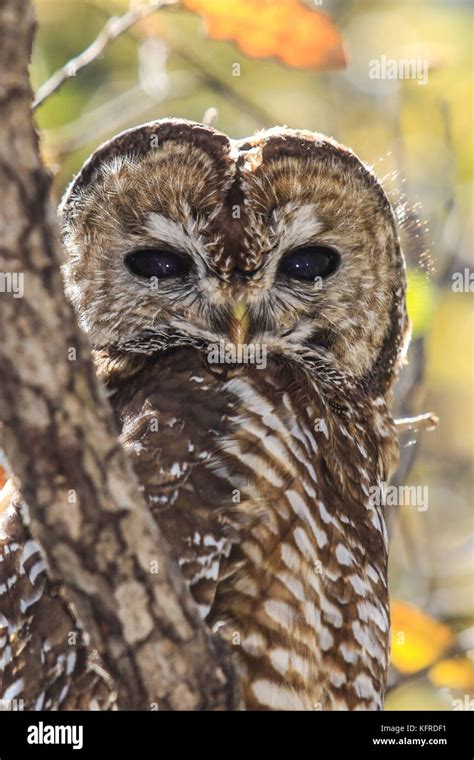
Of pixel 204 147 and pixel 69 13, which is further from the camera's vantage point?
pixel 69 13

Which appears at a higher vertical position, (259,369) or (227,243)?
(227,243)

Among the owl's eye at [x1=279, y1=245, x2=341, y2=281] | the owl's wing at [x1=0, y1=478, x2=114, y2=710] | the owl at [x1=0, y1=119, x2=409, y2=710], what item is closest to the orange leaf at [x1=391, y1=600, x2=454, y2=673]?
the owl at [x1=0, y1=119, x2=409, y2=710]

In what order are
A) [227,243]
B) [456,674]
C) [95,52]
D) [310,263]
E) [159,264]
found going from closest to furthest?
[227,243] → [159,264] → [310,263] → [95,52] → [456,674]

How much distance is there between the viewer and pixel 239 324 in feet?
12.1

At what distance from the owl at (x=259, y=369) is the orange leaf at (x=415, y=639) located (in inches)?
45.3

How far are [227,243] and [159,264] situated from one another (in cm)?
29

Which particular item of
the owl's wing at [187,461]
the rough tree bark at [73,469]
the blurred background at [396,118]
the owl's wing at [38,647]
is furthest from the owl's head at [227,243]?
the rough tree bark at [73,469]

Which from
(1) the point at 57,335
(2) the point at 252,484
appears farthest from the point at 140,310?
(1) the point at 57,335

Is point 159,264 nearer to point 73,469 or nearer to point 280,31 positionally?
point 73,469

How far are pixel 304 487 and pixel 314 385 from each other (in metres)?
0.50

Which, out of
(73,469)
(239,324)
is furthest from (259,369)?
(73,469)

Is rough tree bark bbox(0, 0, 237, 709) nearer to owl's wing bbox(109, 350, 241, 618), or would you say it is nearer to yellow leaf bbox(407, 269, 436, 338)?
owl's wing bbox(109, 350, 241, 618)

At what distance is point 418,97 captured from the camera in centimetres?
981

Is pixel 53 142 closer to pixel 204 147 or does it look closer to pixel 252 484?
pixel 204 147
